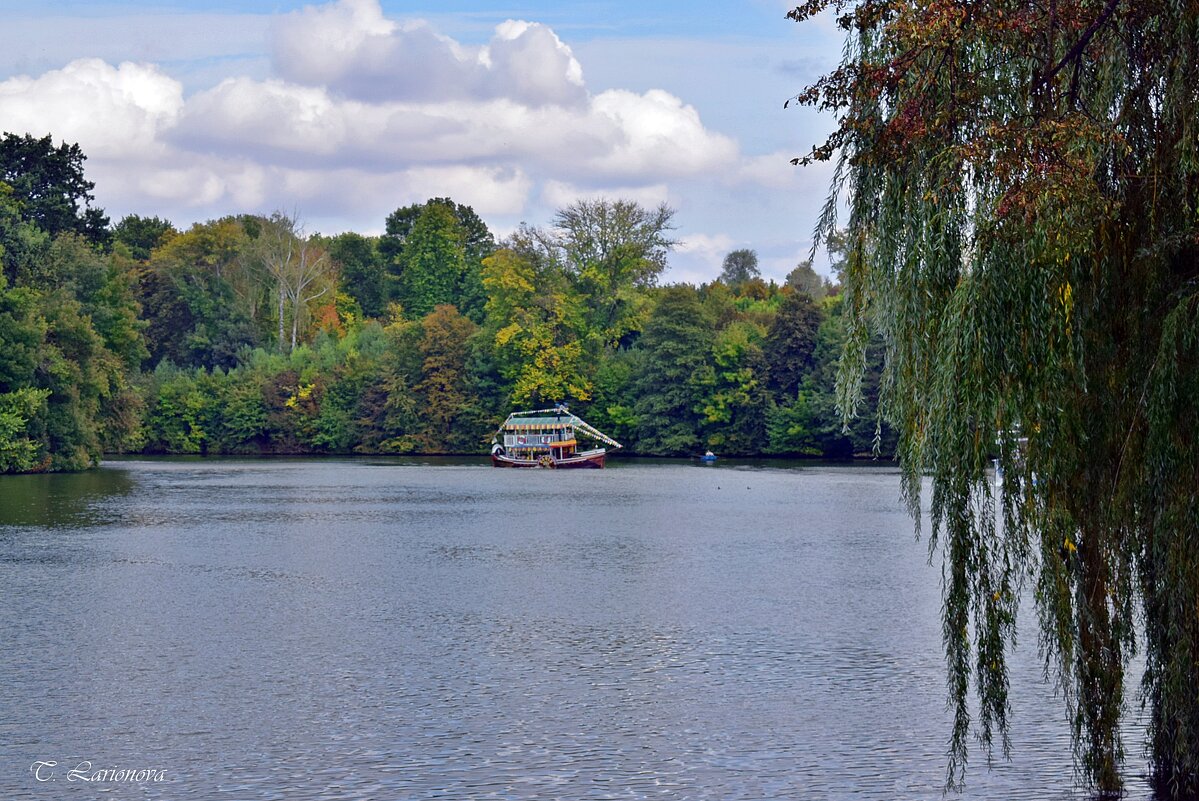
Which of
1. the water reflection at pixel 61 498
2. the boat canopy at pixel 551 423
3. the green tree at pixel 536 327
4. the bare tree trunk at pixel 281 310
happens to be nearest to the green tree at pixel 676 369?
the boat canopy at pixel 551 423

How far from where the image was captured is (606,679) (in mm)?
20562

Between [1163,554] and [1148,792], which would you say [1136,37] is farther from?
[1148,792]

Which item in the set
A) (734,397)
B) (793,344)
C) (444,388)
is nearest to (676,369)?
(734,397)

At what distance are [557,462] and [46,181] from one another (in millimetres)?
33628

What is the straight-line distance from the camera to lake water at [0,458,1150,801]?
15562 mm

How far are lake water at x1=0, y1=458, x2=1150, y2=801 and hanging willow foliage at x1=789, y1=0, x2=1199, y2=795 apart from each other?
2.49 metres

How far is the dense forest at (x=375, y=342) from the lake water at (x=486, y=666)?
3339 cm

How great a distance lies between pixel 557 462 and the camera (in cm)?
8675

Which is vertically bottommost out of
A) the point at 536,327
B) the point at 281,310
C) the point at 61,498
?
the point at 61,498

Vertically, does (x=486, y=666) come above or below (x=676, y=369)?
below

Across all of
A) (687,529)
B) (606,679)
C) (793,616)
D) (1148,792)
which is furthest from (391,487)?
(1148,792)

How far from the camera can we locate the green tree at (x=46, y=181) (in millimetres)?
77688

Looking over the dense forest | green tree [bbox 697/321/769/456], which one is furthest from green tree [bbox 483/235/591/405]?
green tree [bbox 697/321/769/456]

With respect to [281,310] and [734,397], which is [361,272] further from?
[734,397]
